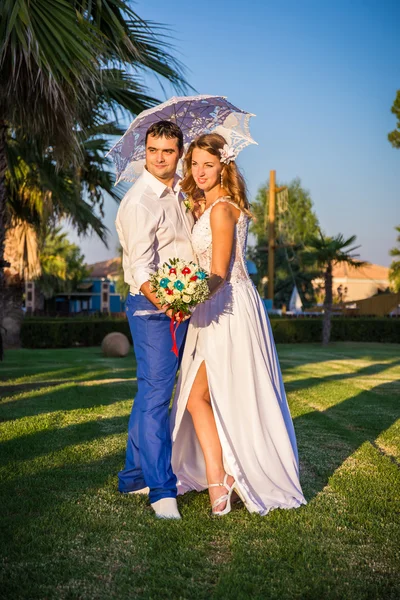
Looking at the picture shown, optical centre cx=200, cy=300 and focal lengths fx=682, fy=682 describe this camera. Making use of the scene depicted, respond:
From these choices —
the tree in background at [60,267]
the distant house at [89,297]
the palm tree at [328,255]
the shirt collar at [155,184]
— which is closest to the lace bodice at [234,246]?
the shirt collar at [155,184]

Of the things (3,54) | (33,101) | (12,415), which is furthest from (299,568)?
(33,101)

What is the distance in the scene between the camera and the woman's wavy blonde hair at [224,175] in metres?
3.91

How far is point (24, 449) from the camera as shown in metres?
5.37

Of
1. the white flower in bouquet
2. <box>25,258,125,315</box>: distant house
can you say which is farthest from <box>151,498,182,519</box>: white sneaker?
<box>25,258,125,315</box>: distant house

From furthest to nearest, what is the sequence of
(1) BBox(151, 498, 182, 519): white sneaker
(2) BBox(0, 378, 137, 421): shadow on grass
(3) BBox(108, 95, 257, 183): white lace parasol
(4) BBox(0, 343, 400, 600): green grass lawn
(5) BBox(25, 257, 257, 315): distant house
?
(5) BBox(25, 257, 257, 315): distant house → (2) BBox(0, 378, 137, 421): shadow on grass → (3) BBox(108, 95, 257, 183): white lace parasol → (1) BBox(151, 498, 182, 519): white sneaker → (4) BBox(0, 343, 400, 600): green grass lawn

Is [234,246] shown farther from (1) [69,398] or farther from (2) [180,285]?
→ (1) [69,398]

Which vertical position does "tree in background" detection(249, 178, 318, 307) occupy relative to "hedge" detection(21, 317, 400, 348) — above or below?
above

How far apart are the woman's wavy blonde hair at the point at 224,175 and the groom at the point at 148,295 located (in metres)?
0.16

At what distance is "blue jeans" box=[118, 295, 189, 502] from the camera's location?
145 inches

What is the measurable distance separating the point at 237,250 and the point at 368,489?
1723 mm

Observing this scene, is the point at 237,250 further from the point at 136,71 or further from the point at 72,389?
the point at 72,389

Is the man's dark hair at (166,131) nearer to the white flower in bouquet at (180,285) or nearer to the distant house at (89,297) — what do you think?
the white flower in bouquet at (180,285)

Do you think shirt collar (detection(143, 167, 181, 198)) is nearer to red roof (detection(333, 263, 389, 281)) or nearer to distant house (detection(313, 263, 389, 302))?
red roof (detection(333, 263, 389, 281))

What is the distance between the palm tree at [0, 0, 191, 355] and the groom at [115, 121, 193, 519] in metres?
3.55
